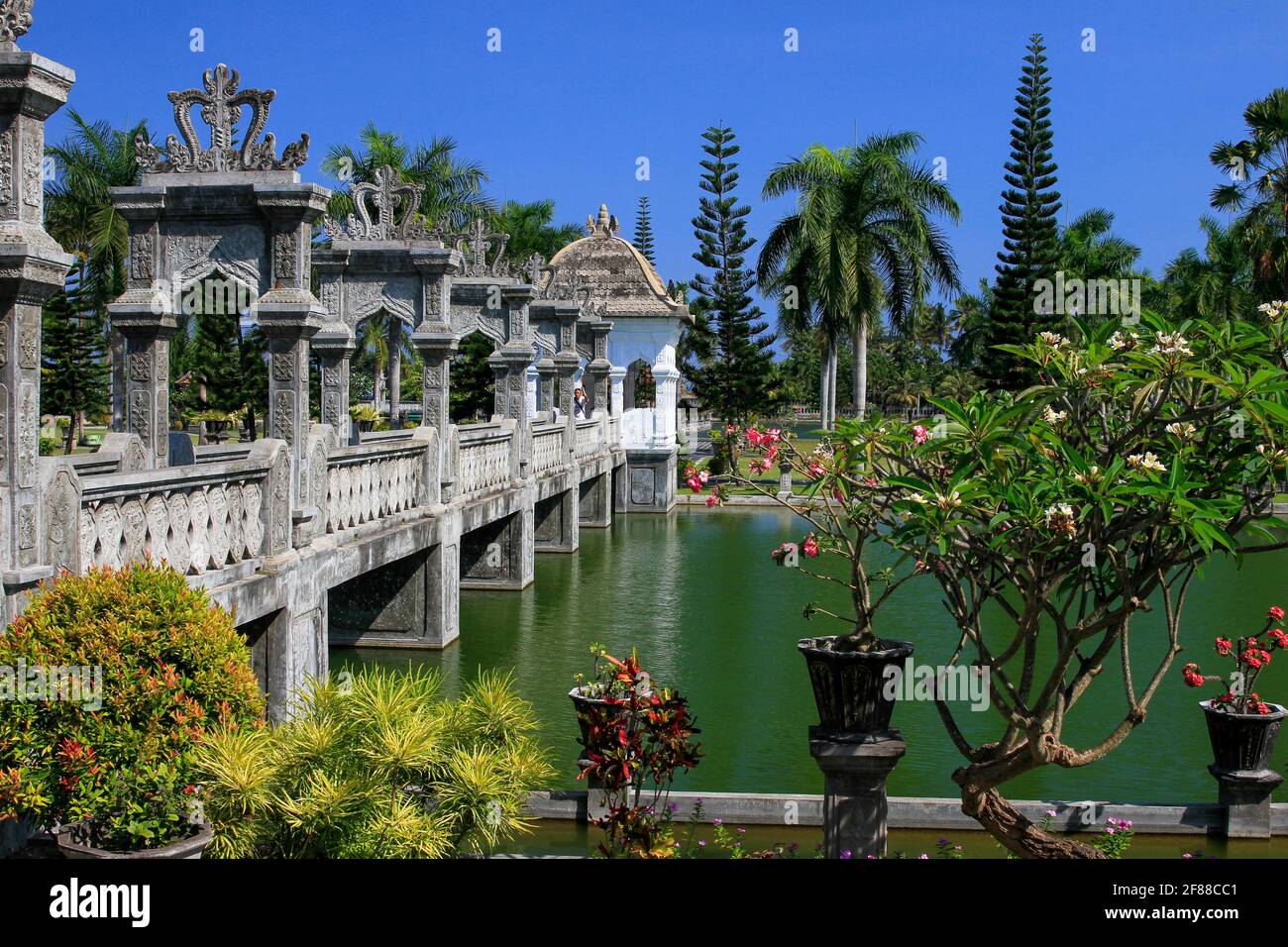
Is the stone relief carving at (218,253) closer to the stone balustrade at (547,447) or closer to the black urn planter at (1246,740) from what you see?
the black urn planter at (1246,740)

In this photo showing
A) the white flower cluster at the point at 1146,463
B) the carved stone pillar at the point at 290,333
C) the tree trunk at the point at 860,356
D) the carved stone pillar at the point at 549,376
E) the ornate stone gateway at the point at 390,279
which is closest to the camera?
the white flower cluster at the point at 1146,463

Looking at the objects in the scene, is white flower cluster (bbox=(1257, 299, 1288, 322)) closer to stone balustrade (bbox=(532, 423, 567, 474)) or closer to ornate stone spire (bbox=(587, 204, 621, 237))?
stone balustrade (bbox=(532, 423, 567, 474))

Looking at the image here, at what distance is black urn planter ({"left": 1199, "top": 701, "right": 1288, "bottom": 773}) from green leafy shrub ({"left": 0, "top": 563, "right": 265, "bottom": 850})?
19.3 ft

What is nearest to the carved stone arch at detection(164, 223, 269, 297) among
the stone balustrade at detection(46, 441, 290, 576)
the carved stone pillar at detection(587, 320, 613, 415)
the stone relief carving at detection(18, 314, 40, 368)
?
the stone balustrade at detection(46, 441, 290, 576)

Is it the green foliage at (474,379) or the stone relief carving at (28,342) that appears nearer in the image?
the stone relief carving at (28,342)

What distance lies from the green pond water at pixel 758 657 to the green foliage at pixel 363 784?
317cm

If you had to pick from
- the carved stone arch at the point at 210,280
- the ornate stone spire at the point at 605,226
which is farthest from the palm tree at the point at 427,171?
the carved stone arch at the point at 210,280

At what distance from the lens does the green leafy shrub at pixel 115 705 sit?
5117 mm

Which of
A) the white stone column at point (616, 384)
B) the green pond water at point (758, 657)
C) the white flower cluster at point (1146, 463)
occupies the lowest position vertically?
the green pond water at point (758, 657)

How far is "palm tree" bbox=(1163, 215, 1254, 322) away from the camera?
3897 centimetres

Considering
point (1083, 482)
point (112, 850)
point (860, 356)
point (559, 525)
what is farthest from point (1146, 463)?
point (860, 356)

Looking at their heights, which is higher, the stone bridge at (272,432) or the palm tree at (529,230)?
the palm tree at (529,230)

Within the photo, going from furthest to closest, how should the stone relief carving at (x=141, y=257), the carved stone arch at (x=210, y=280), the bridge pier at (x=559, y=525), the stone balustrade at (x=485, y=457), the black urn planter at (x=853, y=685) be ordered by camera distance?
the bridge pier at (x=559, y=525) → the stone balustrade at (x=485, y=457) → the stone relief carving at (x=141, y=257) → the carved stone arch at (x=210, y=280) → the black urn planter at (x=853, y=685)
